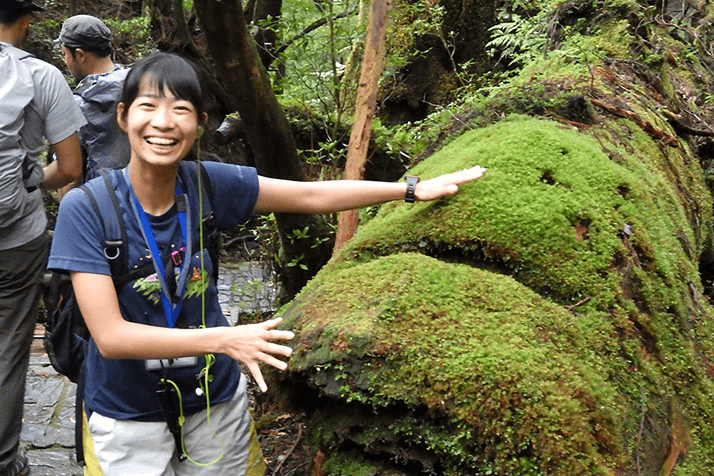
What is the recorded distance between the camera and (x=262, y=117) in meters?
4.41

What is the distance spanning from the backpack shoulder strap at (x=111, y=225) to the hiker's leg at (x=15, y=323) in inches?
77.8

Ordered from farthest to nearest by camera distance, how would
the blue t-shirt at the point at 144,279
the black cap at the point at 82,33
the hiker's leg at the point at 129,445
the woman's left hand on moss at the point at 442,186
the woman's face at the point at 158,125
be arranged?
1. the black cap at the point at 82,33
2. the woman's left hand on moss at the point at 442,186
3. the hiker's leg at the point at 129,445
4. the woman's face at the point at 158,125
5. the blue t-shirt at the point at 144,279

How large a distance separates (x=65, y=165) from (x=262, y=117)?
130cm

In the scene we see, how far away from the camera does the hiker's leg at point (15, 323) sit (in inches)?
155

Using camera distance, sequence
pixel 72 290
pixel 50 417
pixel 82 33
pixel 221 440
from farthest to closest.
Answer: pixel 50 417 < pixel 82 33 < pixel 72 290 < pixel 221 440

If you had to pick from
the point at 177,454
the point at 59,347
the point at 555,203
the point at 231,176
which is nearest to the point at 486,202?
the point at 555,203

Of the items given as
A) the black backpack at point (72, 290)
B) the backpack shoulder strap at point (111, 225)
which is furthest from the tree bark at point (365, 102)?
the backpack shoulder strap at point (111, 225)

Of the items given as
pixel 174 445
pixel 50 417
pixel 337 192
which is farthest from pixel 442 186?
pixel 50 417

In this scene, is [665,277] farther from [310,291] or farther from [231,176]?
[231,176]

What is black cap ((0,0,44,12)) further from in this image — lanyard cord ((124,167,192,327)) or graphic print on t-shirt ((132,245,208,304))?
graphic print on t-shirt ((132,245,208,304))

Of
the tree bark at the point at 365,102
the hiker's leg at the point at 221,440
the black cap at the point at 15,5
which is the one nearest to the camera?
the hiker's leg at the point at 221,440

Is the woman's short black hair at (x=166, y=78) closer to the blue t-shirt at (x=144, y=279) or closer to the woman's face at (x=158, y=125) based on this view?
the woman's face at (x=158, y=125)

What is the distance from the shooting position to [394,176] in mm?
6824

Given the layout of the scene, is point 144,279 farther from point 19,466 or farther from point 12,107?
point 19,466
